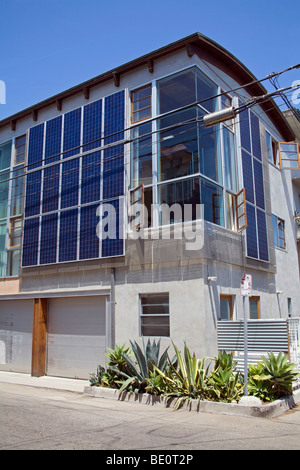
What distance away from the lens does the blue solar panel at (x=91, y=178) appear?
48.4 ft

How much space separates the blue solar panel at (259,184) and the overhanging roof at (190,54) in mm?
2604

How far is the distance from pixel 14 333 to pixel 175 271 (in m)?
Answer: 8.42

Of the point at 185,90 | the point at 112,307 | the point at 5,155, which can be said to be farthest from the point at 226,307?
the point at 5,155

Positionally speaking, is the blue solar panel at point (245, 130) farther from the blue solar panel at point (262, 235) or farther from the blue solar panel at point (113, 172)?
the blue solar panel at point (113, 172)

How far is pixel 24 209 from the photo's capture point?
17109 millimetres

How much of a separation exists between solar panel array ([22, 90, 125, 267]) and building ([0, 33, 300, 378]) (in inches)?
1.9

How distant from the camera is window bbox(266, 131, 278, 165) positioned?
19.1m

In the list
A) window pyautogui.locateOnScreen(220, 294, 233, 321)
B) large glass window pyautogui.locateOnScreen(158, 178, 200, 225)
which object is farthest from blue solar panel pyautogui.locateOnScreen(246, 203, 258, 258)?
large glass window pyautogui.locateOnScreen(158, 178, 200, 225)

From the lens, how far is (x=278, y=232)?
18.4 m

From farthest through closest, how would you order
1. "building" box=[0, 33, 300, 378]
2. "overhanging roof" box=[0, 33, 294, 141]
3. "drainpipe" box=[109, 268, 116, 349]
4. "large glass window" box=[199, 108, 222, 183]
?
1. "overhanging roof" box=[0, 33, 294, 141]
2. "drainpipe" box=[109, 268, 116, 349]
3. "large glass window" box=[199, 108, 222, 183]
4. "building" box=[0, 33, 300, 378]

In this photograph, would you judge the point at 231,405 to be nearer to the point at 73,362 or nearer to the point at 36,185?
the point at 73,362

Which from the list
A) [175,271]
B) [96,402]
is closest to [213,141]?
[175,271]

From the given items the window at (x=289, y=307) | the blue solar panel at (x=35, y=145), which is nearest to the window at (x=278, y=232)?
the window at (x=289, y=307)

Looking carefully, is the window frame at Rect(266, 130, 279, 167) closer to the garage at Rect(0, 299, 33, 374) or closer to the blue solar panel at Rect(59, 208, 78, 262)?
the blue solar panel at Rect(59, 208, 78, 262)
